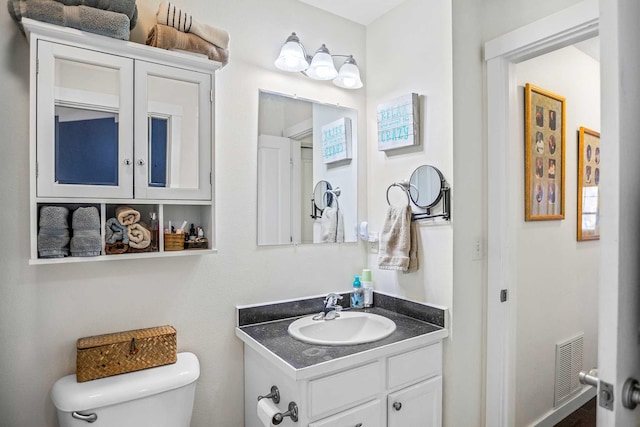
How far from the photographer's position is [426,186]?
5.93 feet

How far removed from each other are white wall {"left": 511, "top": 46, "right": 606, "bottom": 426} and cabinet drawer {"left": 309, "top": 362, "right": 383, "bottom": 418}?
95 cm

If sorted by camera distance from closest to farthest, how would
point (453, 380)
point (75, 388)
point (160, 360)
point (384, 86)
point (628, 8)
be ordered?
point (628, 8) → point (75, 388) → point (160, 360) → point (453, 380) → point (384, 86)

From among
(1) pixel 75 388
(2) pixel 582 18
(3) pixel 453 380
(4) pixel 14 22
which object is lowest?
(3) pixel 453 380

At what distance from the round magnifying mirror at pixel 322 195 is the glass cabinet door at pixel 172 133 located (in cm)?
67

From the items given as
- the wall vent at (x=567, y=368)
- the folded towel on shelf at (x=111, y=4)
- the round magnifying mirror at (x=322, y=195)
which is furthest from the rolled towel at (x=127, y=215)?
the wall vent at (x=567, y=368)

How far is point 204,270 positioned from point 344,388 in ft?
2.56

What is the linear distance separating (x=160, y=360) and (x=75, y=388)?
0.28 meters

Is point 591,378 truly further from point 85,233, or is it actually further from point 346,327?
point 85,233

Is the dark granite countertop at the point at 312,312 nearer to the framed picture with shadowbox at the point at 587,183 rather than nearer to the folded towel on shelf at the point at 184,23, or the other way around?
the folded towel on shelf at the point at 184,23

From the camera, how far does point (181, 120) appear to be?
4.86 ft

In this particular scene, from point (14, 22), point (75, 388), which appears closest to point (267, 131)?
point (14, 22)

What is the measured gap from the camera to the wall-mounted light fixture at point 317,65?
5.89 feet

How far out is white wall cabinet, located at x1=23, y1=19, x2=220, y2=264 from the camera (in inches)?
47.9

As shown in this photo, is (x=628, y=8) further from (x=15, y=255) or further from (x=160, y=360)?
(x=15, y=255)
